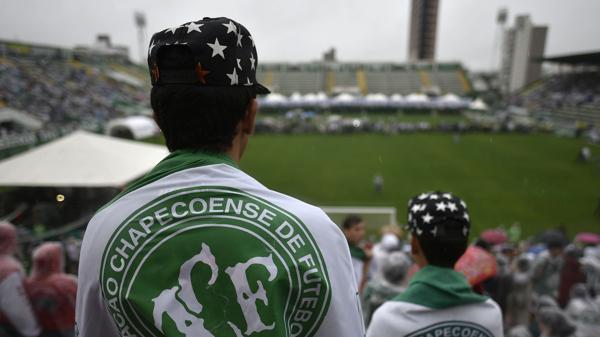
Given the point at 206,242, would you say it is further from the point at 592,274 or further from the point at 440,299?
the point at 592,274

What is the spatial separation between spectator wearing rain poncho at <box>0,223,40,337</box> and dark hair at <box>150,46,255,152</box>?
2.94 meters

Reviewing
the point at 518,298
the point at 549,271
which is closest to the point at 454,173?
the point at 549,271

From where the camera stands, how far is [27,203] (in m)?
9.04

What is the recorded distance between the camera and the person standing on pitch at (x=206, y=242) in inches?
36.8

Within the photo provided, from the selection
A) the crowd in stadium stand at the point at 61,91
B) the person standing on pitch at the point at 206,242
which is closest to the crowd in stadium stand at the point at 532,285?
the person standing on pitch at the point at 206,242

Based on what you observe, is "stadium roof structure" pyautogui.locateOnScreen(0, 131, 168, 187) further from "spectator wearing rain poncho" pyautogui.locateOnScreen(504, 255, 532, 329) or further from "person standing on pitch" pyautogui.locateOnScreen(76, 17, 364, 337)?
"person standing on pitch" pyautogui.locateOnScreen(76, 17, 364, 337)

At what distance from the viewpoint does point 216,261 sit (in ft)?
3.09

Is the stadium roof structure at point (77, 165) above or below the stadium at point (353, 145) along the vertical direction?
above

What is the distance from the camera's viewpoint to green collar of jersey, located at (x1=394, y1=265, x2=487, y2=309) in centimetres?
181

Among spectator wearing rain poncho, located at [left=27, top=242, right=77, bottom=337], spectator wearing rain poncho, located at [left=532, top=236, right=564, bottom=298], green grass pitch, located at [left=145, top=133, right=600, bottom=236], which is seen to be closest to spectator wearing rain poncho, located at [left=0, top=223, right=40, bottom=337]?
spectator wearing rain poncho, located at [left=27, top=242, right=77, bottom=337]

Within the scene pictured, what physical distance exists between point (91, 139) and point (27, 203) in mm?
2044

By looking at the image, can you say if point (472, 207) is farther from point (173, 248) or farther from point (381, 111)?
point (381, 111)

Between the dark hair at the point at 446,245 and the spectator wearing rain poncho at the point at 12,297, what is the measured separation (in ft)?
10.4

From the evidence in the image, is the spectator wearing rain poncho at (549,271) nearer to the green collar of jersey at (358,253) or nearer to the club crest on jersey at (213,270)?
the green collar of jersey at (358,253)
